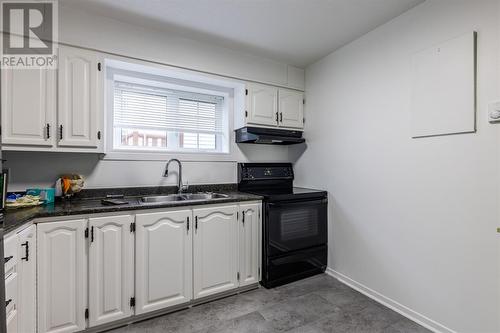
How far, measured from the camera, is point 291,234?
2.50 metres

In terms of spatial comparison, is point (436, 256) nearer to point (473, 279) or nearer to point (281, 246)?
point (473, 279)

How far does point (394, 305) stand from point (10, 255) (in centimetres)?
267

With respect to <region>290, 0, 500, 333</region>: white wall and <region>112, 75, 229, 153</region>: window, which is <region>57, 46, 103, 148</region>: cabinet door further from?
<region>290, 0, 500, 333</region>: white wall

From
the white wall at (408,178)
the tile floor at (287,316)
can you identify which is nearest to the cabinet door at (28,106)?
the tile floor at (287,316)

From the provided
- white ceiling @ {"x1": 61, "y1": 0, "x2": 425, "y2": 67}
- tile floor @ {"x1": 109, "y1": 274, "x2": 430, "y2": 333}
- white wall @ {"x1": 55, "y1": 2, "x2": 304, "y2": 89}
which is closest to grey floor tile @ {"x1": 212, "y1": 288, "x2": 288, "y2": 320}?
tile floor @ {"x1": 109, "y1": 274, "x2": 430, "y2": 333}

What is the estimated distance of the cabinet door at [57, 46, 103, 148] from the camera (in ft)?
6.27

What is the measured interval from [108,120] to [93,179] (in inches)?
23.1

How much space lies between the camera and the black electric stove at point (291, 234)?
2.39m

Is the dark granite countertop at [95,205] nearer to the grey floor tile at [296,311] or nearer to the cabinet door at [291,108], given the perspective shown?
the grey floor tile at [296,311]

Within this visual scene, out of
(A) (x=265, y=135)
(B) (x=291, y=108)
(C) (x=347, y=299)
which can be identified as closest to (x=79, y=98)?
(A) (x=265, y=135)

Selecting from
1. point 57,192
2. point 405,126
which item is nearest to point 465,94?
point 405,126

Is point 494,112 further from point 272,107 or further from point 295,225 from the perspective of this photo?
point 272,107

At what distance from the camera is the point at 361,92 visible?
7.80 feet
